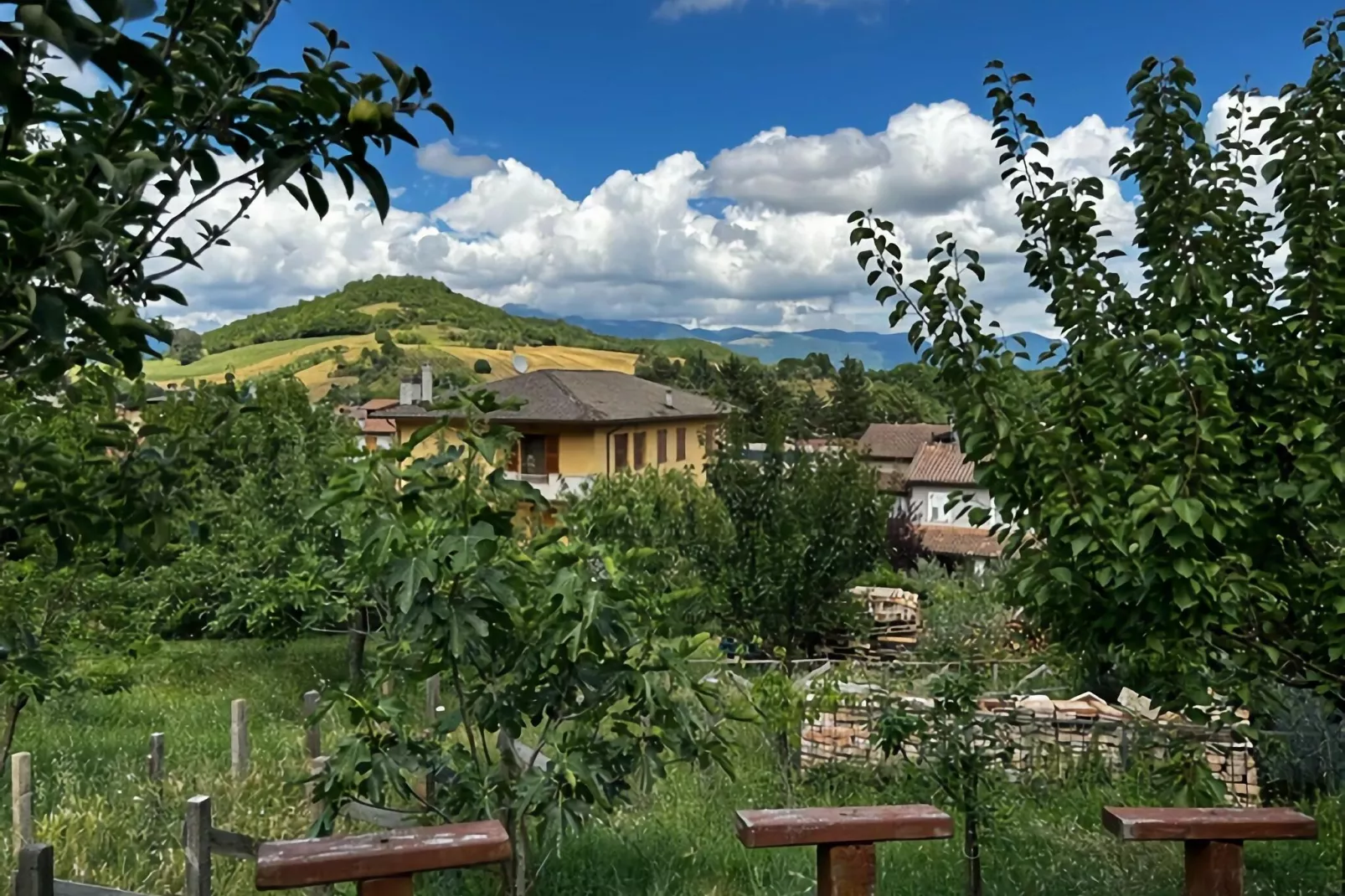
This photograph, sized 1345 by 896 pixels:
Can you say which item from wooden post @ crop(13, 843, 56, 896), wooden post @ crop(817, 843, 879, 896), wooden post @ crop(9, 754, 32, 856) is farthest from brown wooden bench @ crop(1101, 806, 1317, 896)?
wooden post @ crop(9, 754, 32, 856)

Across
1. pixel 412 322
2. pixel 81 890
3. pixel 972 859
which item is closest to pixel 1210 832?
pixel 972 859

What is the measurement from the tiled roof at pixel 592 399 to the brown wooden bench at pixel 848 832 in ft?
79.4

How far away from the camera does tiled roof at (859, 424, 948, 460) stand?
149ft

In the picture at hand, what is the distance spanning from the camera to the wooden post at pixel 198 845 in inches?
171

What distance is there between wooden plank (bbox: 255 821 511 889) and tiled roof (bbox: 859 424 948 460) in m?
43.2

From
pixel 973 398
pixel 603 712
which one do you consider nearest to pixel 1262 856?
pixel 973 398

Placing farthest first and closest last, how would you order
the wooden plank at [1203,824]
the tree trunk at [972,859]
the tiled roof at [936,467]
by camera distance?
the tiled roof at [936,467]
the tree trunk at [972,859]
the wooden plank at [1203,824]

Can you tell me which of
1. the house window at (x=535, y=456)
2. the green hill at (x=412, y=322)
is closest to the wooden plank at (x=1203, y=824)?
the house window at (x=535, y=456)

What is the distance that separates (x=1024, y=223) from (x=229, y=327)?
230 ft

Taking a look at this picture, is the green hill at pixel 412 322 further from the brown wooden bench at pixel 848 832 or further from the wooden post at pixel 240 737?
the brown wooden bench at pixel 848 832

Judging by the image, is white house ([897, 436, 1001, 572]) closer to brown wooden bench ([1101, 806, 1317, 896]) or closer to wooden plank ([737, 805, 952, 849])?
brown wooden bench ([1101, 806, 1317, 896])

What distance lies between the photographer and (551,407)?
94.1 ft

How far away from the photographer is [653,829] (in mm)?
5621

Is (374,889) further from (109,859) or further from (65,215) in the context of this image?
(109,859)
